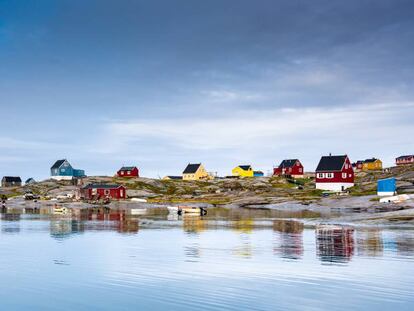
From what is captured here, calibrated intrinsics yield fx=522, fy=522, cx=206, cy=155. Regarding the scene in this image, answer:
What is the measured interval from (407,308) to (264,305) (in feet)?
20.4

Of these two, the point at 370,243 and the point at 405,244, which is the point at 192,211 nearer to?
the point at 370,243

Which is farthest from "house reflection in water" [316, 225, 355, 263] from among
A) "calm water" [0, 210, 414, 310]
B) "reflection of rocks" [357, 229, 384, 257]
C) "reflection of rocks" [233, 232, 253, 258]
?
"reflection of rocks" [233, 232, 253, 258]

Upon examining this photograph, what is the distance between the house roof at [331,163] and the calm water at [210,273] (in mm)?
90921

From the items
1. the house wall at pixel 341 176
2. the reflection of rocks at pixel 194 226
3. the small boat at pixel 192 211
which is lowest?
the reflection of rocks at pixel 194 226

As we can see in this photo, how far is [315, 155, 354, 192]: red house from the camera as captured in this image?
474 ft

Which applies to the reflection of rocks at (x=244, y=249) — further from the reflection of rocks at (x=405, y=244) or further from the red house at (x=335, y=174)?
the red house at (x=335, y=174)

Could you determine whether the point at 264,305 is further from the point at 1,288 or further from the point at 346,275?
the point at 1,288

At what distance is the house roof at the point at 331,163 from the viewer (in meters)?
145

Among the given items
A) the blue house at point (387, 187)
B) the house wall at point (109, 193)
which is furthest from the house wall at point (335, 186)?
the house wall at point (109, 193)

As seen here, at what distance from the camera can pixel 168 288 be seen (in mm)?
27594

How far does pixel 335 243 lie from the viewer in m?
47.5

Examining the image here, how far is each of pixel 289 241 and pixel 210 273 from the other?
20.3 metres

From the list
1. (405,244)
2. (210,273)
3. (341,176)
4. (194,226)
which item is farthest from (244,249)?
(341,176)

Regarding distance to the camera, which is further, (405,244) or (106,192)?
(106,192)
